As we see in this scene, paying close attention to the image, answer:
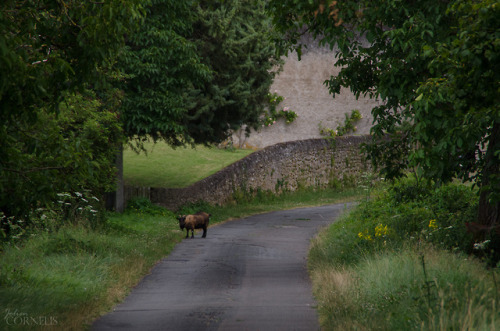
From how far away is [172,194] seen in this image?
2448 centimetres

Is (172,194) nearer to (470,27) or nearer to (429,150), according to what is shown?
(429,150)

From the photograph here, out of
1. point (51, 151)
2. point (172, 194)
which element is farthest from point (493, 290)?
point (172, 194)

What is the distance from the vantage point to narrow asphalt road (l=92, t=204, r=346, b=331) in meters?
8.91

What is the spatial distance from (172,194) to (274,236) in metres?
6.74

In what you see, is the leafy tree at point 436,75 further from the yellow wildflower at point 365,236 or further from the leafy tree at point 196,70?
the leafy tree at point 196,70

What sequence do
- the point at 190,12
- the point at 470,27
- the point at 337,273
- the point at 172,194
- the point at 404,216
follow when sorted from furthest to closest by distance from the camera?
the point at 172,194
the point at 190,12
the point at 404,216
the point at 337,273
the point at 470,27

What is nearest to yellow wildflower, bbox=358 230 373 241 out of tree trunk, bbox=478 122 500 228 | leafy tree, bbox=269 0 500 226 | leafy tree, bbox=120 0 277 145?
leafy tree, bbox=269 0 500 226

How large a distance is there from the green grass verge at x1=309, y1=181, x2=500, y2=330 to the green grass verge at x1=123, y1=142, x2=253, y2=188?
43.4ft

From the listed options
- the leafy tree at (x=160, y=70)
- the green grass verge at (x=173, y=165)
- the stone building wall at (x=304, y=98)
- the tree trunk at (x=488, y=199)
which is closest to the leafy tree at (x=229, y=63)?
the leafy tree at (x=160, y=70)

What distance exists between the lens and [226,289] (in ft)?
37.3

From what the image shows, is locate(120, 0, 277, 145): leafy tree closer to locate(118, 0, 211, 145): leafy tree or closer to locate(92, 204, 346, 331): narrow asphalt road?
locate(118, 0, 211, 145): leafy tree

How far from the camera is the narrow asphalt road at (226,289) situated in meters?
8.91

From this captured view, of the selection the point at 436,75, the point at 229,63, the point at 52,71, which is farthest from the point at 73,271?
the point at 229,63

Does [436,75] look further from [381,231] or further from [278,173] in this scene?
[278,173]
